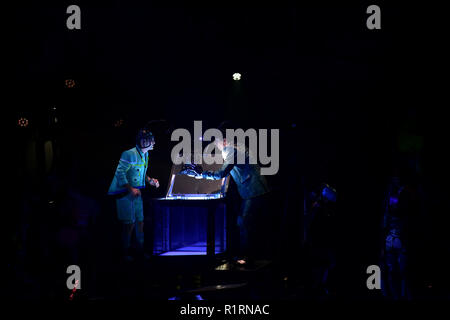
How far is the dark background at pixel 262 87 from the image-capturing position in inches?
181

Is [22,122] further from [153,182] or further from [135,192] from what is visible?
[153,182]

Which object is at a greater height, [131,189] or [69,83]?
[69,83]

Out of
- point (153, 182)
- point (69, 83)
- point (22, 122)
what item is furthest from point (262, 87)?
point (22, 122)

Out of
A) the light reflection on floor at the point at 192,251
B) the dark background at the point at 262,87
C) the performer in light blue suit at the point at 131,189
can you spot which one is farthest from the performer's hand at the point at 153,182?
the light reflection on floor at the point at 192,251

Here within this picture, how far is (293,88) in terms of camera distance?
5.42 metres

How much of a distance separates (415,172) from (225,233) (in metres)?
2.71

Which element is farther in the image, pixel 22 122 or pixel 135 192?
pixel 135 192

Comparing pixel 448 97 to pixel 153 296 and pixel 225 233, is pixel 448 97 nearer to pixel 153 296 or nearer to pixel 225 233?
pixel 225 233

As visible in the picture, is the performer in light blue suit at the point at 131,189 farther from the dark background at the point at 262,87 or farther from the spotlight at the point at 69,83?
the spotlight at the point at 69,83

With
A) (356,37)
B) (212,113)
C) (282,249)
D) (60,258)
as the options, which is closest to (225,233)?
(282,249)

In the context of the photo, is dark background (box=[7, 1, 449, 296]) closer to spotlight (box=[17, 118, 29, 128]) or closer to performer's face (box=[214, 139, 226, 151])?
spotlight (box=[17, 118, 29, 128])

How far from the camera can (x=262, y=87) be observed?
552cm

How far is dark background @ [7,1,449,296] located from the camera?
4609mm

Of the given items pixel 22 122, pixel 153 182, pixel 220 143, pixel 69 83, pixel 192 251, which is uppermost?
pixel 69 83
